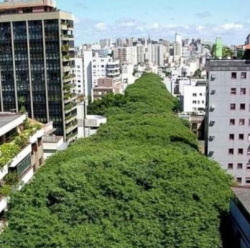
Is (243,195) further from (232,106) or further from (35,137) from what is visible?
(35,137)

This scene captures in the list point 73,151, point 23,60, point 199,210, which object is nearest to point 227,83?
point 73,151

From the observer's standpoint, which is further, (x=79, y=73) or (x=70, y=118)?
(x=79, y=73)

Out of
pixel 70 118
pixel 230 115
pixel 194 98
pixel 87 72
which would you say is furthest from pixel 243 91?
pixel 87 72

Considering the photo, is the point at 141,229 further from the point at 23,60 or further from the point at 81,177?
the point at 23,60

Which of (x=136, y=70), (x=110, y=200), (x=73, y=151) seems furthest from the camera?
(x=136, y=70)

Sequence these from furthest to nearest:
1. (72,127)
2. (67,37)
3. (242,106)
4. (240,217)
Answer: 1. (72,127)
2. (67,37)
3. (242,106)
4. (240,217)

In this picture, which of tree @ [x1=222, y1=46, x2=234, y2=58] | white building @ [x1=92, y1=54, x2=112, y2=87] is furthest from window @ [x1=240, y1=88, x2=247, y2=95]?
white building @ [x1=92, y1=54, x2=112, y2=87]
